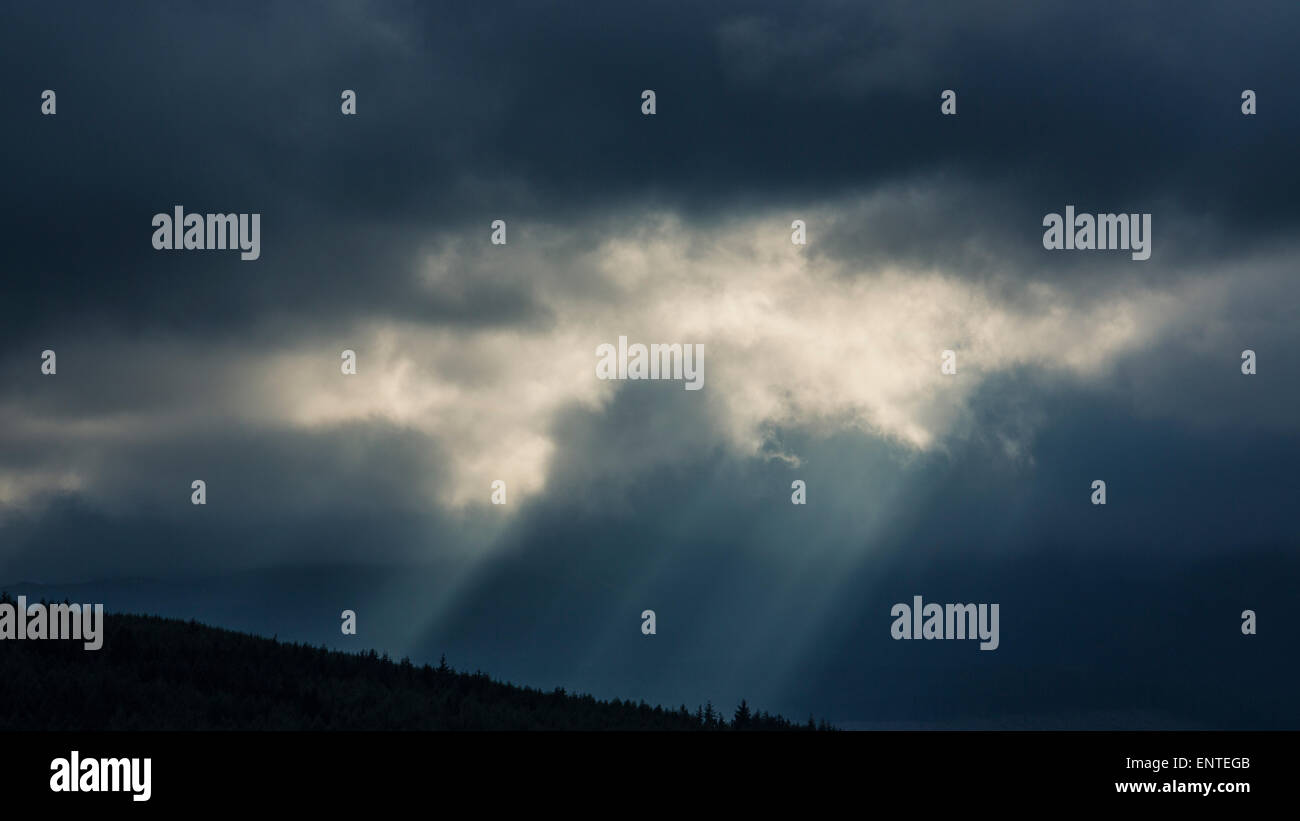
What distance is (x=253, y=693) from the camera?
34188 millimetres

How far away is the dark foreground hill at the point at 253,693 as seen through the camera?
1219 inches

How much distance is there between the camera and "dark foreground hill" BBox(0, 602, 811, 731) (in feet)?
102
